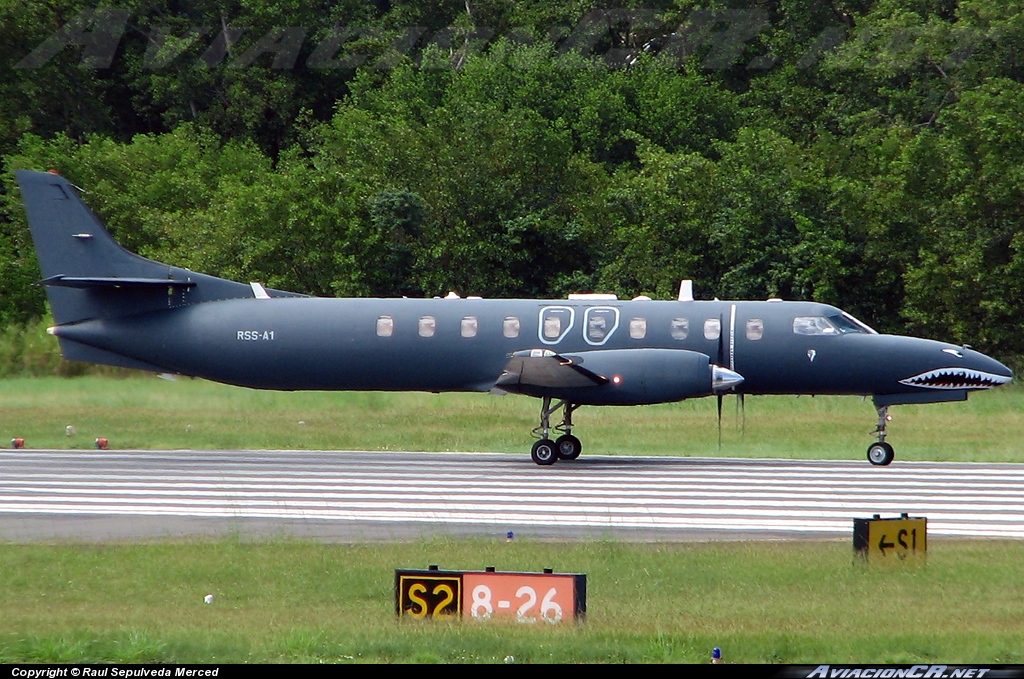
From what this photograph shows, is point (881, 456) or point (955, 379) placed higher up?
point (955, 379)

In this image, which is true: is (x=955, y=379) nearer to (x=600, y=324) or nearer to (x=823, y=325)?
(x=823, y=325)

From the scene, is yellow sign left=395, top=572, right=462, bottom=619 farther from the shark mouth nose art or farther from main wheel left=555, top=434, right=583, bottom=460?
the shark mouth nose art

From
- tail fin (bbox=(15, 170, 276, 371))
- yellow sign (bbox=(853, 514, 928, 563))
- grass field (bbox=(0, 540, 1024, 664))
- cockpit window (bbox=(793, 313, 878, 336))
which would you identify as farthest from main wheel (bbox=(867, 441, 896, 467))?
tail fin (bbox=(15, 170, 276, 371))

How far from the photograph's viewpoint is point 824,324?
24.6 m

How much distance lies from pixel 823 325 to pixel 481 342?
6.47 m

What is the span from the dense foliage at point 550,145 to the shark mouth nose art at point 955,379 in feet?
59.3

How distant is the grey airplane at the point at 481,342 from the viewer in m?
23.7

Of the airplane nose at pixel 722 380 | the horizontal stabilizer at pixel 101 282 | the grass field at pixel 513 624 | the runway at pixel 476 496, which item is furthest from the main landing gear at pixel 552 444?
the grass field at pixel 513 624

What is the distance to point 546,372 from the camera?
23344mm

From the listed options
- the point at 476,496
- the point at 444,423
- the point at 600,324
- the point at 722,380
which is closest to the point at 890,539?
the point at 476,496

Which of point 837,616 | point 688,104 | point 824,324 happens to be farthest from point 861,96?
point 837,616

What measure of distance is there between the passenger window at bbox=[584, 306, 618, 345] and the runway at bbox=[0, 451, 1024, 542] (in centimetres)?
233

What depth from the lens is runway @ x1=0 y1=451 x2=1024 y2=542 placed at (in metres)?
15.8

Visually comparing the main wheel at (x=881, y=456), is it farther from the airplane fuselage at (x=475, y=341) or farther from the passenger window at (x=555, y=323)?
the passenger window at (x=555, y=323)
